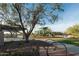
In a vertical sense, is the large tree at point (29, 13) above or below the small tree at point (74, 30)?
above

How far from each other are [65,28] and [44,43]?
0.23 metres

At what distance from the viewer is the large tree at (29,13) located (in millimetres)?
3486

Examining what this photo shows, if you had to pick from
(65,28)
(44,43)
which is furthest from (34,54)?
(65,28)

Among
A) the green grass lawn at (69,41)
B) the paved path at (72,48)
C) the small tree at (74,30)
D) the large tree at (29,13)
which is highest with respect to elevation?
the large tree at (29,13)

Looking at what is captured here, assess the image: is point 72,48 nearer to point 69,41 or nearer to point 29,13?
point 69,41

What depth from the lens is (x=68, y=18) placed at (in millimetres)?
3471

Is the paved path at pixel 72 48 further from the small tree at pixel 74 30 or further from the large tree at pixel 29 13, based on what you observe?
the large tree at pixel 29 13

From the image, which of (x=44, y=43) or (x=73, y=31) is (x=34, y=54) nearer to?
(x=44, y=43)

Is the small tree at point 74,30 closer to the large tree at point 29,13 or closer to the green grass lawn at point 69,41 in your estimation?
the green grass lawn at point 69,41

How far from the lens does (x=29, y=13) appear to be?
351cm

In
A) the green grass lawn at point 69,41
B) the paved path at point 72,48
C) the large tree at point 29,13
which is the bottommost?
the paved path at point 72,48

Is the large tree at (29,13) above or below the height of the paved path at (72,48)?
above

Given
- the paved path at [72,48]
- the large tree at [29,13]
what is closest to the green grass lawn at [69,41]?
the paved path at [72,48]

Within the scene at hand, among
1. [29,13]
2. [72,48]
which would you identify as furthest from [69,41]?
[29,13]
